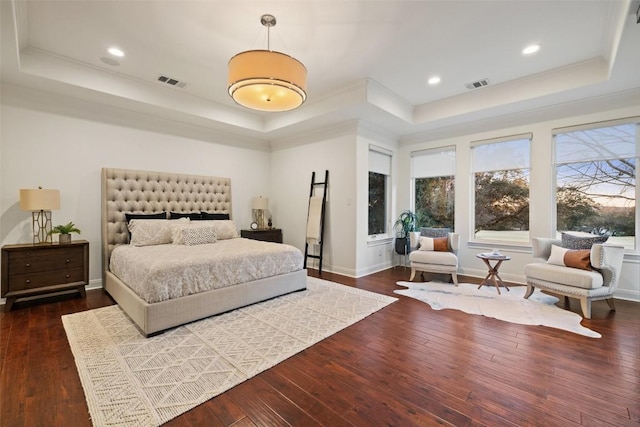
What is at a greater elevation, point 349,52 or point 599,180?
point 349,52

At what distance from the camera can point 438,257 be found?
4559 mm

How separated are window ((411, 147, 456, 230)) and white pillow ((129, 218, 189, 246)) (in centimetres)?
Result: 458

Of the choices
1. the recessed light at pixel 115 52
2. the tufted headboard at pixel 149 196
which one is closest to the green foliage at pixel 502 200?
the tufted headboard at pixel 149 196

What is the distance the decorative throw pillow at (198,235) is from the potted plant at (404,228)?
3453 mm

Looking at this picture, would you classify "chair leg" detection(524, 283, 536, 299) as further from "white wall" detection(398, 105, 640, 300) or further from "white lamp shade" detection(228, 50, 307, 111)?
"white lamp shade" detection(228, 50, 307, 111)

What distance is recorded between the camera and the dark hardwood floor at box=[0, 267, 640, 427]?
1.67 meters

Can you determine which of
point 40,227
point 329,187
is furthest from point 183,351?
point 329,187

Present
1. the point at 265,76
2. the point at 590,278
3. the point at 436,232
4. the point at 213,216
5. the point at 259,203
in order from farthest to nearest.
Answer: the point at 259,203 < the point at 213,216 < the point at 436,232 < the point at 590,278 < the point at 265,76

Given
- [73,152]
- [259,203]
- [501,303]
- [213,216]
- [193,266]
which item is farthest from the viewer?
[259,203]

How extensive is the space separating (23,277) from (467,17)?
565cm

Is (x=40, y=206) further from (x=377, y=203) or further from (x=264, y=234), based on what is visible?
(x=377, y=203)

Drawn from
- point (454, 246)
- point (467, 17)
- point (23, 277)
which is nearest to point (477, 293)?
point (454, 246)

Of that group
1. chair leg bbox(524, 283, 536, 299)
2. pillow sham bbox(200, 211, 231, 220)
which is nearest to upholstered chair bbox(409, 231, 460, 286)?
chair leg bbox(524, 283, 536, 299)

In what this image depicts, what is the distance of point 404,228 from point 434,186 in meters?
1.03
